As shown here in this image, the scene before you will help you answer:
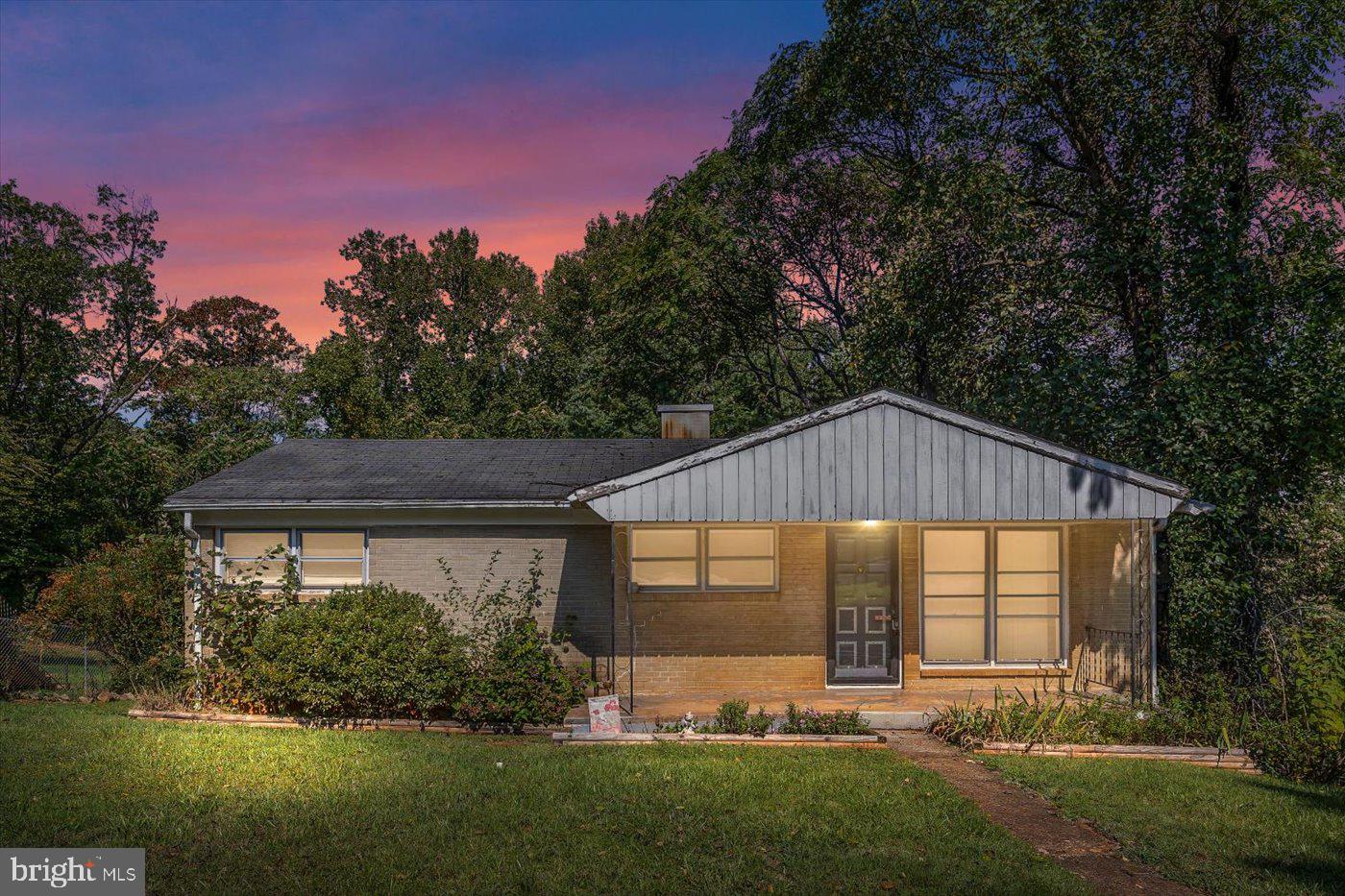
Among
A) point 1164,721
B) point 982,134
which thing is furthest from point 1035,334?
point 1164,721

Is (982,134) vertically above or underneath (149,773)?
above

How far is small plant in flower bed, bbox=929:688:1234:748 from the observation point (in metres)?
10.8

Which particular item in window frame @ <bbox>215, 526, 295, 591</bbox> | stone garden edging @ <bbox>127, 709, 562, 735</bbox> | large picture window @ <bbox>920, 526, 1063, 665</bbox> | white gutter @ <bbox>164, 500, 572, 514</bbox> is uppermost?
white gutter @ <bbox>164, 500, 572, 514</bbox>

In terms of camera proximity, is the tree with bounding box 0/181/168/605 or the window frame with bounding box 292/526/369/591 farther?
the tree with bounding box 0/181/168/605

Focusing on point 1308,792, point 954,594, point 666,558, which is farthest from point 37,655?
point 1308,792

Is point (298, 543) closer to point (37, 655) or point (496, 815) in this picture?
point (37, 655)

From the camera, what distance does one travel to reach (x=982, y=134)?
61.4 feet

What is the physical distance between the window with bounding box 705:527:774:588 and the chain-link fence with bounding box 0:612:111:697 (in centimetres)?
1037

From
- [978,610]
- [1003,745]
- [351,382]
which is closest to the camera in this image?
[1003,745]

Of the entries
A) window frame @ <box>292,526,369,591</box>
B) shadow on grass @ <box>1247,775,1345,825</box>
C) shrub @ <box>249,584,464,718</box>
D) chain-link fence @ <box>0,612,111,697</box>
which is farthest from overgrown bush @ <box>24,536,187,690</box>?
shadow on grass @ <box>1247,775,1345,825</box>

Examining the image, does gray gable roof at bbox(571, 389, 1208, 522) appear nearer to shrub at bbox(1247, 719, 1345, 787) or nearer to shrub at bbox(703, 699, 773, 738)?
shrub at bbox(703, 699, 773, 738)

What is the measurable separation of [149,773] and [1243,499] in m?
14.5

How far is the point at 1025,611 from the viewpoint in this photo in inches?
552

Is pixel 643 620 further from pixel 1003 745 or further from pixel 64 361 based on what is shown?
pixel 64 361
